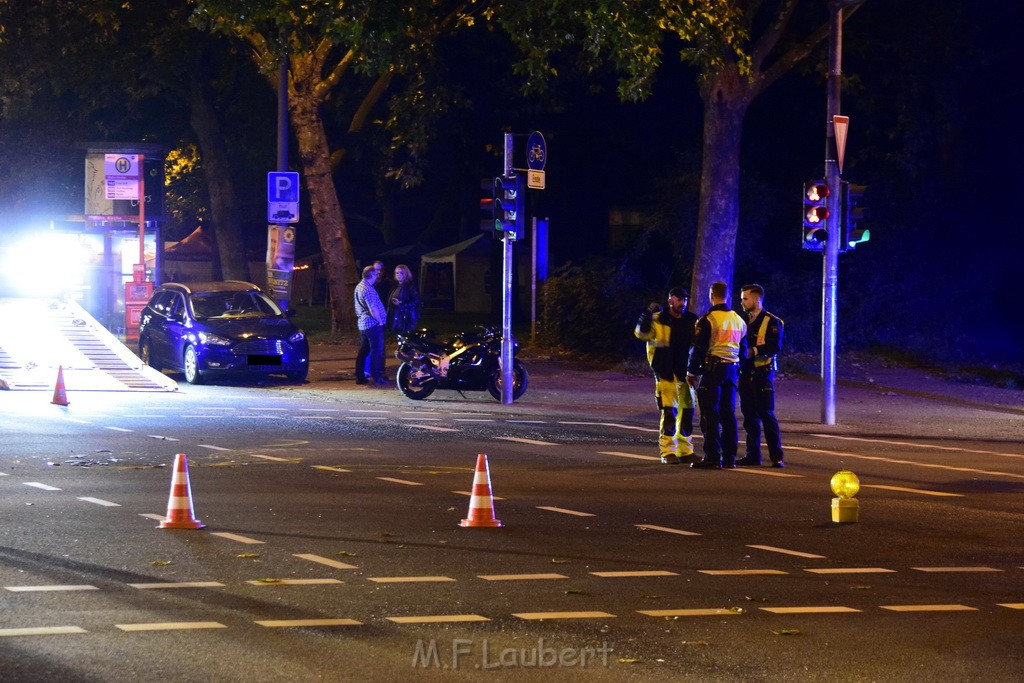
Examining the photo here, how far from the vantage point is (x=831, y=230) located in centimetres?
1961

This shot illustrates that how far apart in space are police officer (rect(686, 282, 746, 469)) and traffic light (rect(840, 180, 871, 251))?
17.6ft

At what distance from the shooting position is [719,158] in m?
27.2

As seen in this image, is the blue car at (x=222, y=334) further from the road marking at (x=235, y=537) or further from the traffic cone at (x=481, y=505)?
the road marking at (x=235, y=537)

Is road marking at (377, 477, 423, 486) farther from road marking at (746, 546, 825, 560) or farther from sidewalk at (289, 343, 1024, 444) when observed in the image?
sidewalk at (289, 343, 1024, 444)

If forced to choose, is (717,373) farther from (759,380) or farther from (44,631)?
(44,631)

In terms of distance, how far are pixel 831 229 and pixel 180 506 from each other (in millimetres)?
11312

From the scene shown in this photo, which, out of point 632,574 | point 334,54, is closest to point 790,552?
point 632,574

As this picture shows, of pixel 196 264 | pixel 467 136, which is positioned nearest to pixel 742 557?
Answer: pixel 467 136

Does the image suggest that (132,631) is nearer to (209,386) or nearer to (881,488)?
(881,488)

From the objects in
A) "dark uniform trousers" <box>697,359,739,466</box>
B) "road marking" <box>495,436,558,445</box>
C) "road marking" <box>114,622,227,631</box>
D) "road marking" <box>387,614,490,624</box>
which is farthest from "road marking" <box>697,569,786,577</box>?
"road marking" <box>495,436,558,445</box>

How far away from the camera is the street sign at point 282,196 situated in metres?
27.3

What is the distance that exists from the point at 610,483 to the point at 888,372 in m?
15.3

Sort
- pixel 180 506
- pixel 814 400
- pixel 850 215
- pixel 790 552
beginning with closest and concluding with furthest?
pixel 790 552 → pixel 180 506 → pixel 850 215 → pixel 814 400

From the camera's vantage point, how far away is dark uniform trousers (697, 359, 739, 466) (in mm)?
14781
